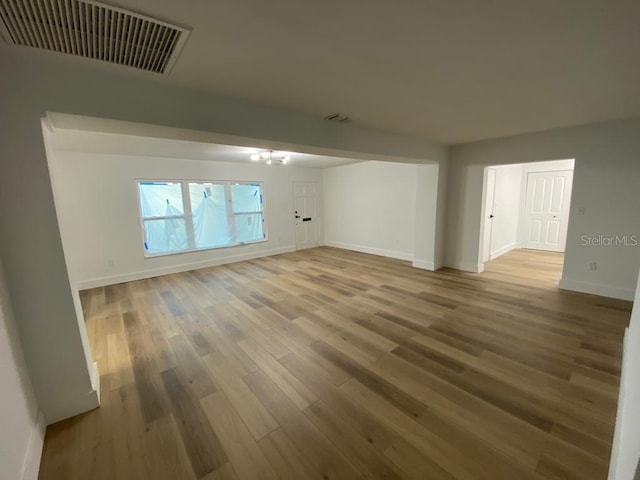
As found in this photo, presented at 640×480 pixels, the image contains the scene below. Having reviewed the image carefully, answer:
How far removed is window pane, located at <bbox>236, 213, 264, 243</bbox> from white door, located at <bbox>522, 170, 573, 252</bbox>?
711 cm

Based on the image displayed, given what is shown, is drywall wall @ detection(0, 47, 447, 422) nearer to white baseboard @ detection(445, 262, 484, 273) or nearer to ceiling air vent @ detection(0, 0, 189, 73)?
ceiling air vent @ detection(0, 0, 189, 73)

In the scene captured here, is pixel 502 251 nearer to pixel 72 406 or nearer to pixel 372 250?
pixel 372 250

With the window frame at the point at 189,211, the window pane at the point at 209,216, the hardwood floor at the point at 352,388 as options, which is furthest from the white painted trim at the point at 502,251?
the window pane at the point at 209,216

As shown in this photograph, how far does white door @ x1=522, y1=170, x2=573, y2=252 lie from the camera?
20.5 ft

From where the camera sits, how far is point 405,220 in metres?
6.07

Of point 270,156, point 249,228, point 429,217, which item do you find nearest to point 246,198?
point 249,228

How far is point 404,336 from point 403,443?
1.29 metres

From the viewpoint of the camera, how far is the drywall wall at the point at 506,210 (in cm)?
596

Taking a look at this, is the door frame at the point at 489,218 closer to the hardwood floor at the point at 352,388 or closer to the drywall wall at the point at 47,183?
the hardwood floor at the point at 352,388

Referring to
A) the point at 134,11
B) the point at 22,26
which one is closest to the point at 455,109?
the point at 134,11

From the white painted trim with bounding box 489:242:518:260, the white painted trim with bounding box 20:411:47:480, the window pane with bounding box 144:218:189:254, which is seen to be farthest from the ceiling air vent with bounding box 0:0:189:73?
the white painted trim with bounding box 489:242:518:260

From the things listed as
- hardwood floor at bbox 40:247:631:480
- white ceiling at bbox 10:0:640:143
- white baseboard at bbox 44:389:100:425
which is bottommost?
hardwood floor at bbox 40:247:631:480

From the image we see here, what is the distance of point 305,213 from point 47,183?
6185 mm

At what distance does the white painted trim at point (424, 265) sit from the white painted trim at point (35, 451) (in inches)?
213
